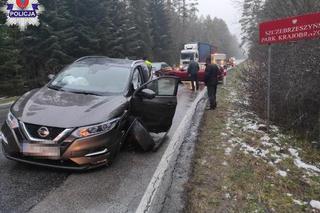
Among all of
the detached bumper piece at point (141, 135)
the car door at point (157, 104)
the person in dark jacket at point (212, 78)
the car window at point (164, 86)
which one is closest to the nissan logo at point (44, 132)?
the detached bumper piece at point (141, 135)

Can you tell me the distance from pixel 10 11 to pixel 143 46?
915 inches

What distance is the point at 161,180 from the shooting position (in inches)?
214

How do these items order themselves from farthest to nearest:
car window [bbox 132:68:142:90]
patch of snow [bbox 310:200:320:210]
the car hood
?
car window [bbox 132:68:142:90] < patch of snow [bbox 310:200:320:210] < the car hood

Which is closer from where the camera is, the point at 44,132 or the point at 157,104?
the point at 44,132

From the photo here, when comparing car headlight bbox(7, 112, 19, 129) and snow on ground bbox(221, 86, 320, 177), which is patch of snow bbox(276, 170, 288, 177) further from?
car headlight bbox(7, 112, 19, 129)

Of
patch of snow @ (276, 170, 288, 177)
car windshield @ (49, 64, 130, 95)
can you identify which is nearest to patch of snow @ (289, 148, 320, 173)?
patch of snow @ (276, 170, 288, 177)

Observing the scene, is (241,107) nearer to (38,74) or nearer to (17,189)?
(17,189)

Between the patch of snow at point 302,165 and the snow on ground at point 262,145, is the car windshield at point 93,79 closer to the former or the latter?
the snow on ground at point 262,145

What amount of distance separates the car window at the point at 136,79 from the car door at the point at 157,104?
0.85ft

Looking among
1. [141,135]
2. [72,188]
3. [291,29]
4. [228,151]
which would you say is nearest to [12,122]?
[72,188]

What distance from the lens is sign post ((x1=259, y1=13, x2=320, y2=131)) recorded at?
7.86m

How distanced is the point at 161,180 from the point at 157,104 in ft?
6.97
